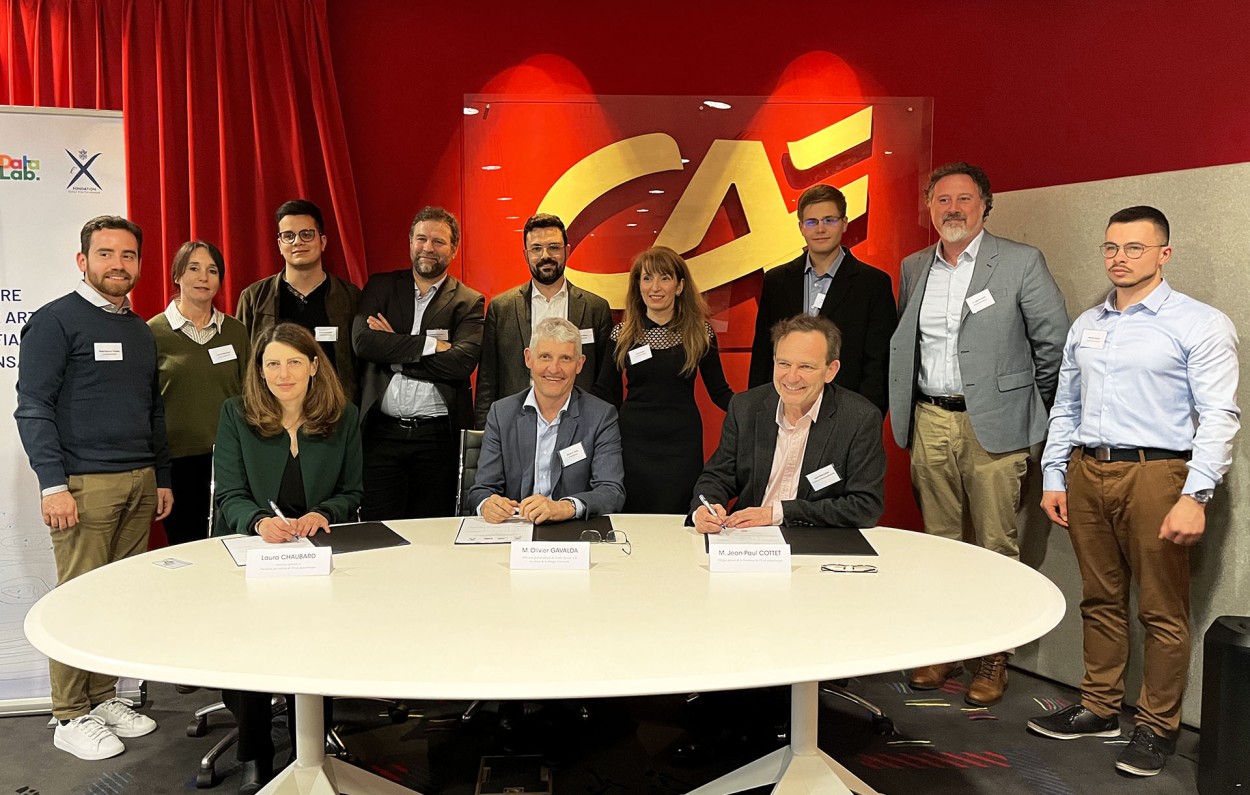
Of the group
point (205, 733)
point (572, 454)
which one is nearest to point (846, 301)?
point (572, 454)

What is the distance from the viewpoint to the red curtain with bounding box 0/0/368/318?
4.29 metres

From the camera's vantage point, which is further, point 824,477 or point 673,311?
point 673,311

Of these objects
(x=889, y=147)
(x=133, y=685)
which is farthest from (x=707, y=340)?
(x=133, y=685)

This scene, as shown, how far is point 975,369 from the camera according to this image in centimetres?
361

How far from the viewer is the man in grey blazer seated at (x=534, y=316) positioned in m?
3.87

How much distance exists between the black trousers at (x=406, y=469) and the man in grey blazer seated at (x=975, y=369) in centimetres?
181

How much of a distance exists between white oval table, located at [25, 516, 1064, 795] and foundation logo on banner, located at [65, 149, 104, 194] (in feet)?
5.69

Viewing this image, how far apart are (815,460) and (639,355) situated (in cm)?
95

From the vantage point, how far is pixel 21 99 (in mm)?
4293

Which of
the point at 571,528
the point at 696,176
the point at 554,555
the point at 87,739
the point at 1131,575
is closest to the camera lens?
the point at 554,555

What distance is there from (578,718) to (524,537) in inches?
39.0

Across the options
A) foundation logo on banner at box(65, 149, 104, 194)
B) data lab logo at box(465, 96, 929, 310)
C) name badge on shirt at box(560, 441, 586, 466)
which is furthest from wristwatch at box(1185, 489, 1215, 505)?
foundation logo on banner at box(65, 149, 104, 194)

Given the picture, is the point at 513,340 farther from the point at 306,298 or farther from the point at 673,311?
the point at 306,298

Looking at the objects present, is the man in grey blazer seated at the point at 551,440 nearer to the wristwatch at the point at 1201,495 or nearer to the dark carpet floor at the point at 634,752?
the dark carpet floor at the point at 634,752
